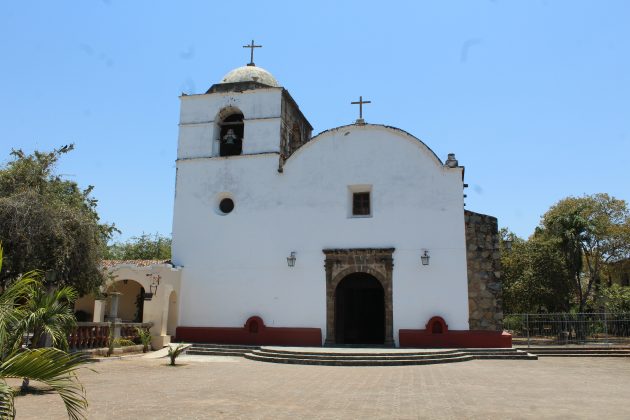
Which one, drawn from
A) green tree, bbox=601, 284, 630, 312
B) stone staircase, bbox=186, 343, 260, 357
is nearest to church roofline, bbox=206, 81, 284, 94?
stone staircase, bbox=186, 343, 260, 357

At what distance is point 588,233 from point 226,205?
774 inches

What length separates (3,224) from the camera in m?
12.2

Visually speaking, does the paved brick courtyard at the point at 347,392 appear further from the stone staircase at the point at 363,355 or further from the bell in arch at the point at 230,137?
the bell in arch at the point at 230,137

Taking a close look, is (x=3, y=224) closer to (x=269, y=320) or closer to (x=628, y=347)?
(x=269, y=320)

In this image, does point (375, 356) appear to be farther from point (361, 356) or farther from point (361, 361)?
point (361, 361)

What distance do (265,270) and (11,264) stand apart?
8.31m

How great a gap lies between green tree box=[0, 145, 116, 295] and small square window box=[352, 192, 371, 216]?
28.1 ft

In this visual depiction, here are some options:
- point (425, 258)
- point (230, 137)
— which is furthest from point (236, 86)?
point (425, 258)

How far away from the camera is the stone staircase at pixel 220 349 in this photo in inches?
651

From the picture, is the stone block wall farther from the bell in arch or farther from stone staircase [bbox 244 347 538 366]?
the bell in arch

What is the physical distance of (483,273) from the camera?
17.4m

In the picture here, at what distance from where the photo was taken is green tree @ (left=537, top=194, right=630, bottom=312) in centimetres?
2675

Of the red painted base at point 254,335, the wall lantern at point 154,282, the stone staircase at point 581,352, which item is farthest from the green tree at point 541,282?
the wall lantern at point 154,282

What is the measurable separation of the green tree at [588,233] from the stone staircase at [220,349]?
59.0 ft
